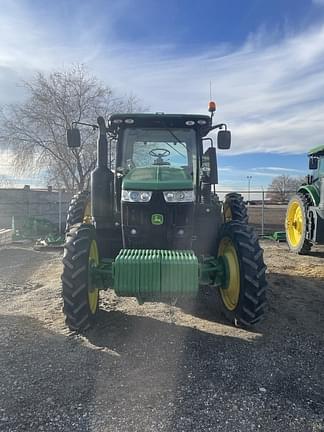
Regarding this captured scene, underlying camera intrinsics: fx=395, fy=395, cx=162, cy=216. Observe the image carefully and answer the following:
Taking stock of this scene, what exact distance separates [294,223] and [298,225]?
0.24 m

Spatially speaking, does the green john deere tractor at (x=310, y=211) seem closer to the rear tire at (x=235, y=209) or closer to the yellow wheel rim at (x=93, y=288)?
the rear tire at (x=235, y=209)

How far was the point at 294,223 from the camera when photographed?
11.3 m

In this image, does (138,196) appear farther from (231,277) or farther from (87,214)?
(87,214)

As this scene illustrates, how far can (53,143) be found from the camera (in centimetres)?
1925

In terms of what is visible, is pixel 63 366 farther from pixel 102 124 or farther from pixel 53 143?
pixel 53 143

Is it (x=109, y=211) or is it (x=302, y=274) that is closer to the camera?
(x=109, y=211)

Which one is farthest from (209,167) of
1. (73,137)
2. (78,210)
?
(78,210)

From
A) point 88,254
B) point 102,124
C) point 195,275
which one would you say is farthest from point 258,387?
point 102,124

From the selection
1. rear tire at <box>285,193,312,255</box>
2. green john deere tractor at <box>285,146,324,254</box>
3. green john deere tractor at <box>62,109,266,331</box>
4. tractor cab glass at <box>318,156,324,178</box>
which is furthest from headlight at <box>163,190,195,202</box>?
tractor cab glass at <box>318,156,324,178</box>

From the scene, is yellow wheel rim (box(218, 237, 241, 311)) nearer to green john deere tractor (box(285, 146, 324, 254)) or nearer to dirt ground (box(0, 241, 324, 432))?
dirt ground (box(0, 241, 324, 432))

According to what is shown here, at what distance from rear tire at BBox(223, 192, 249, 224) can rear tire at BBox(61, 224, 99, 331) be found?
3.02 m

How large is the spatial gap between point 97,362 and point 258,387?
1496 millimetres

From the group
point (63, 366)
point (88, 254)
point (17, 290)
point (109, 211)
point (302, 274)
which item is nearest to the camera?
point (63, 366)

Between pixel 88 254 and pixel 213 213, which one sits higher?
pixel 213 213
